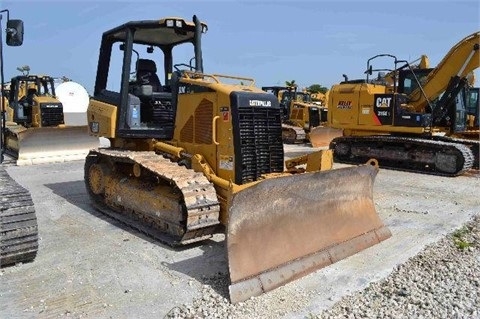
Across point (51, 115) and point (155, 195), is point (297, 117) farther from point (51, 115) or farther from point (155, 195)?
point (155, 195)

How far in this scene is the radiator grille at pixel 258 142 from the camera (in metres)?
5.40

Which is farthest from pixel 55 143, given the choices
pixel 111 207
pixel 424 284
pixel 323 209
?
pixel 424 284

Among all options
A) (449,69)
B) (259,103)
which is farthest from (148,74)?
(449,69)

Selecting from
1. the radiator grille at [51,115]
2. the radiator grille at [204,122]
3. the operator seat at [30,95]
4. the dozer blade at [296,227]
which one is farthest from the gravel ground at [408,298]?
the operator seat at [30,95]

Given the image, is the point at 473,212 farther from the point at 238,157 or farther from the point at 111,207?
the point at 111,207

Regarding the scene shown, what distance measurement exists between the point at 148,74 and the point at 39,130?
6078 mm

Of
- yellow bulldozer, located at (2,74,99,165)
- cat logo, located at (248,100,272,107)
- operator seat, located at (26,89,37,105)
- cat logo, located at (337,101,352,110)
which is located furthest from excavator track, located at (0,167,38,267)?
operator seat, located at (26,89,37,105)

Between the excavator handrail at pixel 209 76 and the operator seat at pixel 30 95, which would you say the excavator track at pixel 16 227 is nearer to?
the excavator handrail at pixel 209 76

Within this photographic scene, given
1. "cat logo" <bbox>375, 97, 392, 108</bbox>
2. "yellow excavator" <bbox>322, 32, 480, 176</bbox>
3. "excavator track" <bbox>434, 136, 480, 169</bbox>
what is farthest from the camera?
"cat logo" <bbox>375, 97, 392, 108</bbox>

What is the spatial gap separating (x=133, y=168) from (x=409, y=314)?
385 cm

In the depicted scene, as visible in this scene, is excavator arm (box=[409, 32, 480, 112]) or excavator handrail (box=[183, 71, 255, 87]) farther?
excavator arm (box=[409, 32, 480, 112])

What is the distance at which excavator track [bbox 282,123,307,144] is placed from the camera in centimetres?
1811

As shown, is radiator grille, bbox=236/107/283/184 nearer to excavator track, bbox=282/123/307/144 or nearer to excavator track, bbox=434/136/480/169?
excavator track, bbox=434/136/480/169

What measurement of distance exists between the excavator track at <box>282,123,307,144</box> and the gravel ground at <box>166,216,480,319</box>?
13.4 meters
